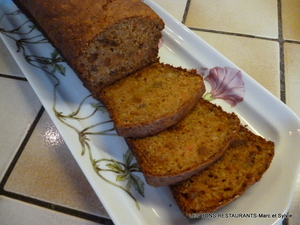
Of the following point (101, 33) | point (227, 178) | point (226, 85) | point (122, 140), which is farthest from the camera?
point (226, 85)

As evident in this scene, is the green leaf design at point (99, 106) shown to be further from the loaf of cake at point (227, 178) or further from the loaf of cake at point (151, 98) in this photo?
the loaf of cake at point (227, 178)

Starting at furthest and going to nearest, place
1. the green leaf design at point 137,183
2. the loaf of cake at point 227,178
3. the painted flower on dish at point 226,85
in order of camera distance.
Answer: the painted flower on dish at point 226,85, the green leaf design at point 137,183, the loaf of cake at point 227,178

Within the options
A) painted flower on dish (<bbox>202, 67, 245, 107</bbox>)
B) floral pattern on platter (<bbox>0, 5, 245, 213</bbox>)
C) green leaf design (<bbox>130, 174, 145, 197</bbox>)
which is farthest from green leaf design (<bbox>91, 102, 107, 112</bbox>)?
painted flower on dish (<bbox>202, 67, 245, 107</bbox>)

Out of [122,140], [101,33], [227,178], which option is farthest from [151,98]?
[227,178]

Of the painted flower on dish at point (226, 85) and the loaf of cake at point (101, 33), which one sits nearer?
the loaf of cake at point (101, 33)

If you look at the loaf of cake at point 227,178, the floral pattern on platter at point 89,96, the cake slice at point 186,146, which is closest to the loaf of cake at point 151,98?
the cake slice at point 186,146

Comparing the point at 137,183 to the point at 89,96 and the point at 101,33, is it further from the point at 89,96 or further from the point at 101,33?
the point at 101,33
